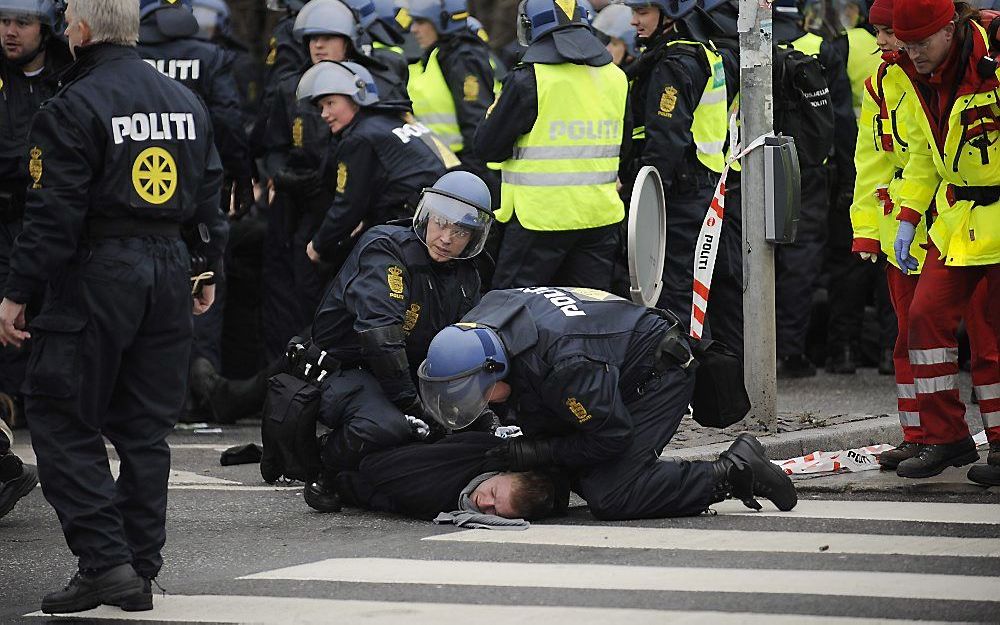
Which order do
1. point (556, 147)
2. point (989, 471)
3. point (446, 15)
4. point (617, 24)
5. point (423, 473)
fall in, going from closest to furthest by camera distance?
point (423, 473)
point (989, 471)
point (556, 147)
point (446, 15)
point (617, 24)

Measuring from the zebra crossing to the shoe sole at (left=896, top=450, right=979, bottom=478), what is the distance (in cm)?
71

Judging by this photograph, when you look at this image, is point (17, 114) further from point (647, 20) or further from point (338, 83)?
point (647, 20)

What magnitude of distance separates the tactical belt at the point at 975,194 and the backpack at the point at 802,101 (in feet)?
9.50

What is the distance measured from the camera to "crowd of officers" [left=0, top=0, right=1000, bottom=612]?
590cm

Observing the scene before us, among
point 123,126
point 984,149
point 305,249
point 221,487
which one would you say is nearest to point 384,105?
point 305,249

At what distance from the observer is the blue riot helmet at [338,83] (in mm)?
10156

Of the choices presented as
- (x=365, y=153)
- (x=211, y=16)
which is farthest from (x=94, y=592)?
(x=211, y=16)

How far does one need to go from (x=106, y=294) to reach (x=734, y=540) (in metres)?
2.43

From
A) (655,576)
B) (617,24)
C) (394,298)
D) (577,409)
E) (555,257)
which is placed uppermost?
(617,24)

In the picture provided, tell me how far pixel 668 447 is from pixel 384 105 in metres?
2.72

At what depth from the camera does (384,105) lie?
1023 cm

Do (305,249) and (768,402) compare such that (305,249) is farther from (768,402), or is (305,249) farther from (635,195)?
(768,402)

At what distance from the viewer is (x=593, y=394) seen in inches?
273

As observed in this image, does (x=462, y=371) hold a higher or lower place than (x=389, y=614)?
higher
